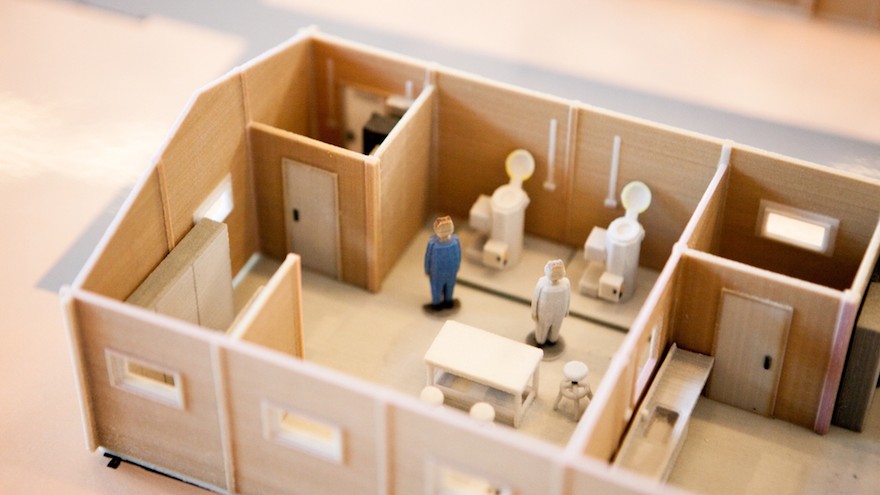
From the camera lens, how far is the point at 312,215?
1612 centimetres

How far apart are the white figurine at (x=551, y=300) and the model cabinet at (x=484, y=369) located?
20.8 inches

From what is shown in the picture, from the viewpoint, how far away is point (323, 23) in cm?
2055

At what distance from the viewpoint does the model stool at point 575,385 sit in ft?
47.3

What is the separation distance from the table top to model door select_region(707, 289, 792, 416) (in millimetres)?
1880

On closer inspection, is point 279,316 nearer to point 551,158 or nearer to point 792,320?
point 551,158

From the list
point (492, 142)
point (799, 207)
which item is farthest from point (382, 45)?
point (799, 207)

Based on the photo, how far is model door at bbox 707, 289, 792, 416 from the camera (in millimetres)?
14031

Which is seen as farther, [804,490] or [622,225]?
[622,225]

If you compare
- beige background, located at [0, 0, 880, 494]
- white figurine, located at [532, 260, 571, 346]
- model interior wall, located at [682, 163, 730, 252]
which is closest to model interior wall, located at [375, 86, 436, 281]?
white figurine, located at [532, 260, 571, 346]

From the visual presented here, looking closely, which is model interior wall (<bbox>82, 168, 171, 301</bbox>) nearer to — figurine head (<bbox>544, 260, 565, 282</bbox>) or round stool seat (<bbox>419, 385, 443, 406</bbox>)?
round stool seat (<bbox>419, 385, 443, 406</bbox>)

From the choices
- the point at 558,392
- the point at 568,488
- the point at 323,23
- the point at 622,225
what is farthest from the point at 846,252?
the point at 323,23

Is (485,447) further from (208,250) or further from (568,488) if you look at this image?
(208,250)

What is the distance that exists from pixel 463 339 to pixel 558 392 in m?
1.17

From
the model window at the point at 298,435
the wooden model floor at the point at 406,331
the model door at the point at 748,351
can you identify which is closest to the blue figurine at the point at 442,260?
the wooden model floor at the point at 406,331
